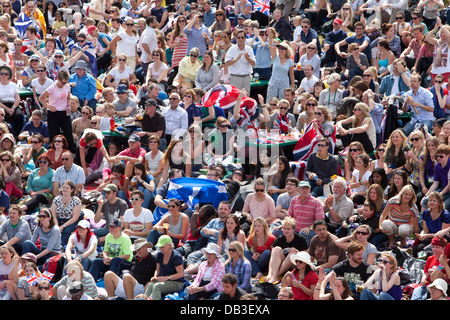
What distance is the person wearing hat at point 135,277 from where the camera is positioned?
1177 centimetres

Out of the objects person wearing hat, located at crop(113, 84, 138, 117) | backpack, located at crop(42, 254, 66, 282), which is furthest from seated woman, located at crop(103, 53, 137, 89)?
backpack, located at crop(42, 254, 66, 282)

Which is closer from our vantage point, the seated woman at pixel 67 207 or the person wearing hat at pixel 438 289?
the person wearing hat at pixel 438 289

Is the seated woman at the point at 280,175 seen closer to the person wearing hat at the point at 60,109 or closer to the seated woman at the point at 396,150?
the seated woman at the point at 396,150

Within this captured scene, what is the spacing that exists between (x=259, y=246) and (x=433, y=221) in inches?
88.8

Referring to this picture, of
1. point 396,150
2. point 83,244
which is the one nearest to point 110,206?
point 83,244

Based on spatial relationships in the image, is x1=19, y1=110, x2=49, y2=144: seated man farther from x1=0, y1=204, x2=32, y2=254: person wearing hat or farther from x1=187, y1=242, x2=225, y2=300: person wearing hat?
x1=187, y1=242, x2=225, y2=300: person wearing hat

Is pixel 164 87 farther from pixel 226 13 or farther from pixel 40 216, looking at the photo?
pixel 40 216

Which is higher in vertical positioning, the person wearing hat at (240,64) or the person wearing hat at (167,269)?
the person wearing hat at (240,64)

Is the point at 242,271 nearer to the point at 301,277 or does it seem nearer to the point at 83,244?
the point at 301,277

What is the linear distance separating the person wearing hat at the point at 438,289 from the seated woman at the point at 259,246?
235cm

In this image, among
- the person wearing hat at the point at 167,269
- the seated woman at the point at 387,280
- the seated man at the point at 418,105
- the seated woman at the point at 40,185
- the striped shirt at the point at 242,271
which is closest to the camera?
the seated woman at the point at 387,280

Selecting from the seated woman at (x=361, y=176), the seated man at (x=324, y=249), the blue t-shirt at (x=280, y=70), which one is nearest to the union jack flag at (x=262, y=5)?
the blue t-shirt at (x=280, y=70)

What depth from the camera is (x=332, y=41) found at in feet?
61.1

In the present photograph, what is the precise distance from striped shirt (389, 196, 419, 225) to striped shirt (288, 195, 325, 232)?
36.2 inches
